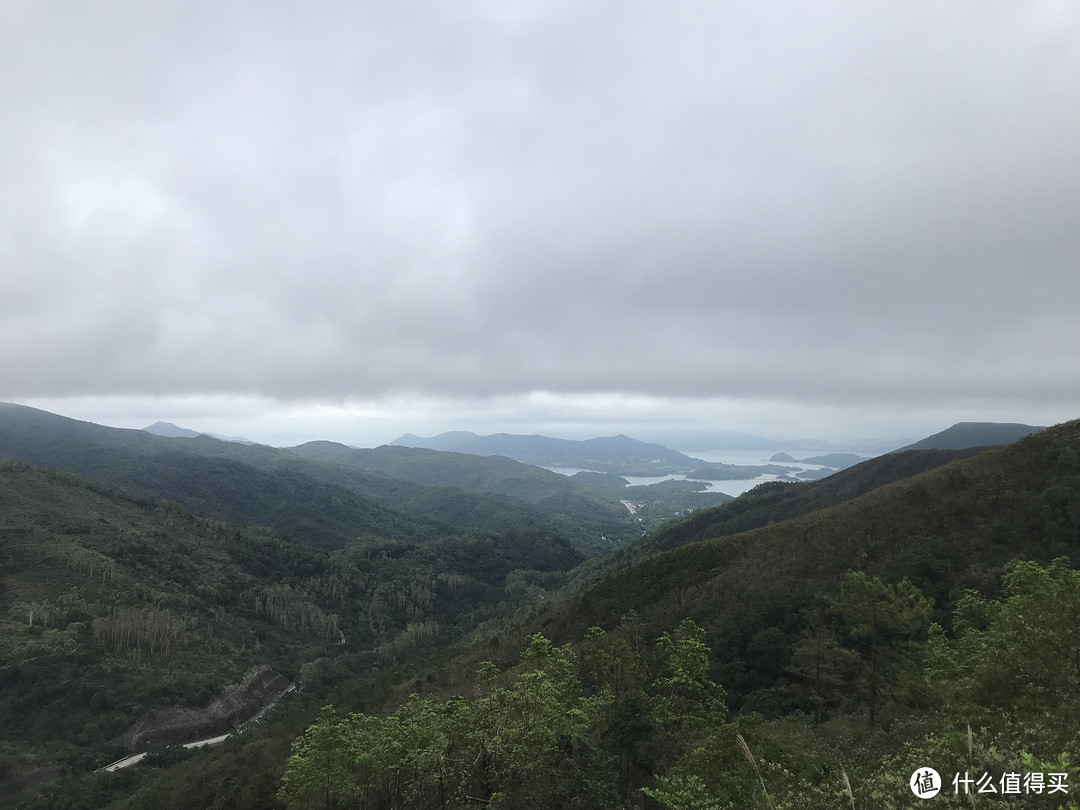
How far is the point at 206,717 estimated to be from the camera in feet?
327

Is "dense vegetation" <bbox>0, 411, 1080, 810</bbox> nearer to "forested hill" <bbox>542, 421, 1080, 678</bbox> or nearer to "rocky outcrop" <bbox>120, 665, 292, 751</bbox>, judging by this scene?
"forested hill" <bbox>542, 421, 1080, 678</bbox>

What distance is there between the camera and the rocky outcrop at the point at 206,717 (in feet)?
301

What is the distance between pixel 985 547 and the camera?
4703 centimetres

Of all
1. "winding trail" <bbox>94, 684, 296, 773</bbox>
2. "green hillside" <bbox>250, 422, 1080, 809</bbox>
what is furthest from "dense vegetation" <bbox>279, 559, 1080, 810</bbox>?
"winding trail" <bbox>94, 684, 296, 773</bbox>

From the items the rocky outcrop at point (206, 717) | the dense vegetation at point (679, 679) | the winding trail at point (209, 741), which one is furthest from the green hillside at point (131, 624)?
the winding trail at point (209, 741)

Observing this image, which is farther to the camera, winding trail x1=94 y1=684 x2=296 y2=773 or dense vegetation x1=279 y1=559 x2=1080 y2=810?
winding trail x1=94 y1=684 x2=296 y2=773

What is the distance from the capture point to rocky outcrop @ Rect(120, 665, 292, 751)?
301 ft

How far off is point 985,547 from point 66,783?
124 m

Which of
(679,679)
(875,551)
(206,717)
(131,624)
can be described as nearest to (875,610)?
(679,679)

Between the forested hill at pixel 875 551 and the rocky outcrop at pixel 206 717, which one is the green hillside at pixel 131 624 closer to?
the rocky outcrop at pixel 206 717

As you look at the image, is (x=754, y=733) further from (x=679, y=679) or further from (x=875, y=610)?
(x=875, y=610)

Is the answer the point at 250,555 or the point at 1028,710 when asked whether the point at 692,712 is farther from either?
the point at 250,555

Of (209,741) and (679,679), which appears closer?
(679,679)

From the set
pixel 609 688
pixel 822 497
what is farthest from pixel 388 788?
pixel 822 497
